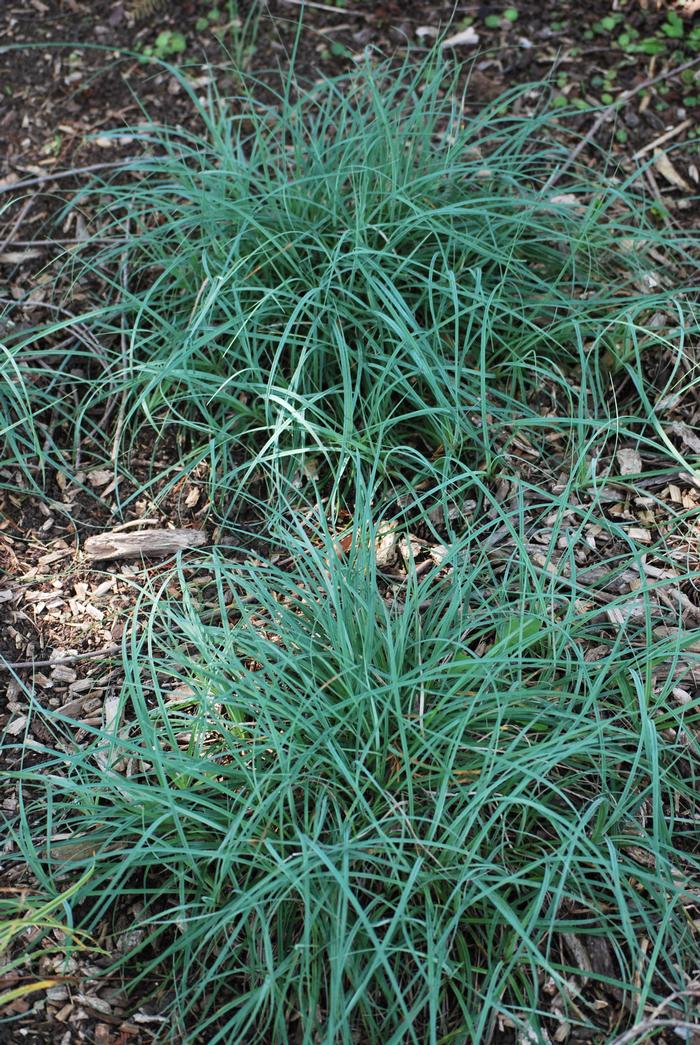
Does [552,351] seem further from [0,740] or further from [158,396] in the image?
[0,740]

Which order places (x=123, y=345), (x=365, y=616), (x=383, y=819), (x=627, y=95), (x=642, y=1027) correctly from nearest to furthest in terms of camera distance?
(x=642, y=1027)
(x=383, y=819)
(x=365, y=616)
(x=123, y=345)
(x=627, y=95)

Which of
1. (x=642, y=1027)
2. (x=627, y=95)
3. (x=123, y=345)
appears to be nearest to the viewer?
(x=642, y=1027)

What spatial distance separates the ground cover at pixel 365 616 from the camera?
1770mm

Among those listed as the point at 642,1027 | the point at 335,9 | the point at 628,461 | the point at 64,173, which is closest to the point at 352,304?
the point at 628,461

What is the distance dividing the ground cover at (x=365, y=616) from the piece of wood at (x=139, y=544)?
0.04 meters

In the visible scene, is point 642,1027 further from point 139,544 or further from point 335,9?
point 335,9

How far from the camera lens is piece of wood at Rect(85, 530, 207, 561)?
7.99 feet

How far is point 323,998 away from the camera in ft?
5.91

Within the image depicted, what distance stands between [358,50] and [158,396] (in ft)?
5.29

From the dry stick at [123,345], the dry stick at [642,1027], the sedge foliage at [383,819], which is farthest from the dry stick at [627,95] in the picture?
the dry stick at [642,1027]

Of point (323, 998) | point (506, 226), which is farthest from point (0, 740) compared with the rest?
point (506, 226)

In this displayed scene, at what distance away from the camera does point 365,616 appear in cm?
200

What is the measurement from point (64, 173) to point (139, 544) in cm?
137

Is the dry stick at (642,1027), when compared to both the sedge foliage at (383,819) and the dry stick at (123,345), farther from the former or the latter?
the dry stick at (123,345)
